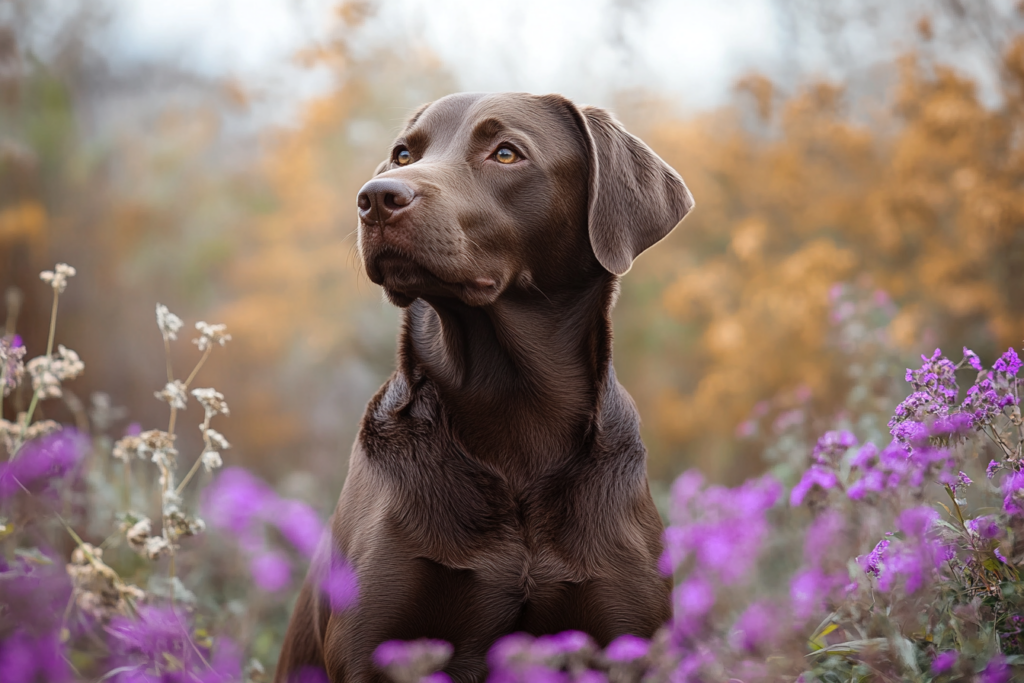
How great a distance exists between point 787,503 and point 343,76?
432cm

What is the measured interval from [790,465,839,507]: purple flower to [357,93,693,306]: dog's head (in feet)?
2.66

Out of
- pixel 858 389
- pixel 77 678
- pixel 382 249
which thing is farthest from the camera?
pixel 858 389

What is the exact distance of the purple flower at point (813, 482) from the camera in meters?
2.48

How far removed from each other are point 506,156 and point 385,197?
48 centimetres

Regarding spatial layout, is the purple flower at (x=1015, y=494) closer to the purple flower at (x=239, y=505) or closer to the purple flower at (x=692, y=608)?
the purple flower at (x=692, y=608)

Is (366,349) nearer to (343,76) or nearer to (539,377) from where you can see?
(343,76)

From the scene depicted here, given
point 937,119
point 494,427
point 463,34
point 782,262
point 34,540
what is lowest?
point 34,540

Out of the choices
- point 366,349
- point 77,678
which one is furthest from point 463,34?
point 77,678

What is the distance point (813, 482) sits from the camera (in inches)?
99.7

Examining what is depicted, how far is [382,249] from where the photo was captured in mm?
2199

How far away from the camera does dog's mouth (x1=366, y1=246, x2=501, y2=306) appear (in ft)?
7.25

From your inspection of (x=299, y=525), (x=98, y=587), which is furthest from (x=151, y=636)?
(x=299, y=525)

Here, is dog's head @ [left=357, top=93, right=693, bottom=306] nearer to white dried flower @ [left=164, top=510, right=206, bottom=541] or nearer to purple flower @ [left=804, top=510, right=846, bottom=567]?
white dried flower @ [left=164, top=510, right=206, bottom=541]

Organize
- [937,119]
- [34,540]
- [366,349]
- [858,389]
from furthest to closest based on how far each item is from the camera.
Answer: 1. [366,349]
2. [937,119]
3. [858,389]
4. [34,540]
